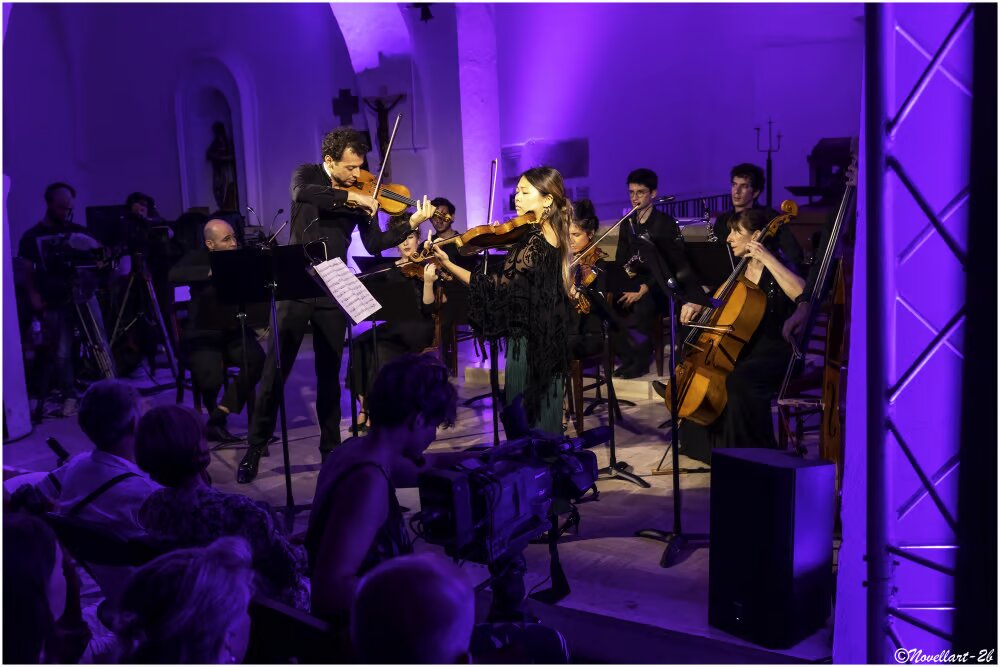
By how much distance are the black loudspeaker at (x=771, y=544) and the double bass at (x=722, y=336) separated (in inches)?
54.2

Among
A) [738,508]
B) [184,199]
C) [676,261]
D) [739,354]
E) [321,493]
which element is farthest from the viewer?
[184,199]

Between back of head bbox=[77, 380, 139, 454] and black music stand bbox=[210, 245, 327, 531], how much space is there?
136cm

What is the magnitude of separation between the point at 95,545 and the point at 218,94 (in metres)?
10.6

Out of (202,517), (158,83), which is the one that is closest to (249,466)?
(202,517)

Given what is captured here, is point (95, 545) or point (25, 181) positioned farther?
point (25, 181)

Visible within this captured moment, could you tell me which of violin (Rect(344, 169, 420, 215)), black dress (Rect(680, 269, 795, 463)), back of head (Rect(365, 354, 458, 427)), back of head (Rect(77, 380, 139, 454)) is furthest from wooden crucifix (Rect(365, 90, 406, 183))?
back of head (Rect(365, 354, 458, 427))

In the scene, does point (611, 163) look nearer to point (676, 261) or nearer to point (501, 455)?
point (676, 261)

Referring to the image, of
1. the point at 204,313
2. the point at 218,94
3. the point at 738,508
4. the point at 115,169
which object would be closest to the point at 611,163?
the point at 218,94

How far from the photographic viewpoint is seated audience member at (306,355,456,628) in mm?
2088

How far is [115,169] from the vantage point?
11.8m

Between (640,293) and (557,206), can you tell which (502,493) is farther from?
(640,293)

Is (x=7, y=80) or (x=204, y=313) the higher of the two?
(x=7, y=80)

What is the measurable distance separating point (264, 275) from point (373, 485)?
232 centimetres

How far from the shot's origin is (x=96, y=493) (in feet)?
8.64
